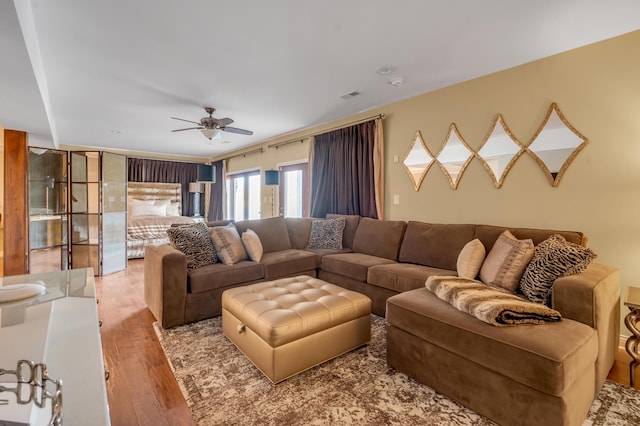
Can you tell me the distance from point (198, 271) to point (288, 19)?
7.71 ft

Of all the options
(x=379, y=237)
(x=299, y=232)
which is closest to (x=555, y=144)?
(x=379, y=237)

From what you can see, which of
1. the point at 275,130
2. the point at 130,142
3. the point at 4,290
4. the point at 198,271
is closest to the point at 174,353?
the point at 198,271

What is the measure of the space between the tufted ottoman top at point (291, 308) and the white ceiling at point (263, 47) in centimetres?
205

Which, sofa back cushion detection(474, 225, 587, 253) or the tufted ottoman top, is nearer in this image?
the tufted ottoman top

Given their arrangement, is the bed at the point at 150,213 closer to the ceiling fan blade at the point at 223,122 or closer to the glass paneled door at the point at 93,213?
the glass paneled door at the point at 93,213

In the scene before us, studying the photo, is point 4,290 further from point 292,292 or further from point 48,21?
point 48,21

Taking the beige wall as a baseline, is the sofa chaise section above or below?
below

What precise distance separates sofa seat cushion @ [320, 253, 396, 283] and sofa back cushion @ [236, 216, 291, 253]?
669mm

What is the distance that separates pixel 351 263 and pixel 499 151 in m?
1.93

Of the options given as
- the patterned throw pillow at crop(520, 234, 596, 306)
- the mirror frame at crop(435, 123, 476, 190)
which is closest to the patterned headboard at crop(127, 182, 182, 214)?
the mirror frame at crop(435, 123, 476, 190)

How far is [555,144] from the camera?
272 centimetres

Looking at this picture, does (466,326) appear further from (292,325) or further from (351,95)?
(351,95)

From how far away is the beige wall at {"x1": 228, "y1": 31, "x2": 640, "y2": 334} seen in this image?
239 centimetres

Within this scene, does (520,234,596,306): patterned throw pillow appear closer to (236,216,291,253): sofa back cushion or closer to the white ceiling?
the white ceiling
